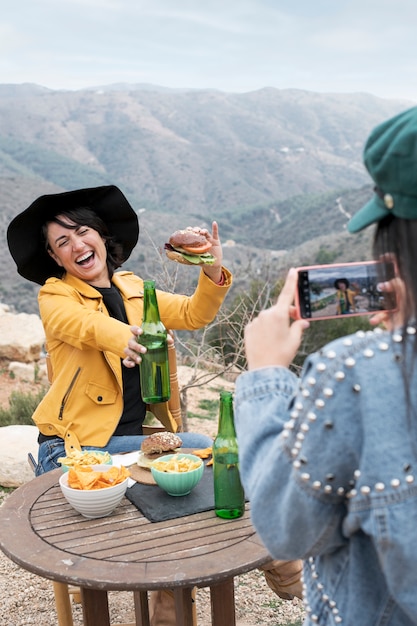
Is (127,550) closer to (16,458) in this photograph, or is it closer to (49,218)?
(49,218)

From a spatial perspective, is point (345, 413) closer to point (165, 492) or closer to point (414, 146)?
point (414, 146)

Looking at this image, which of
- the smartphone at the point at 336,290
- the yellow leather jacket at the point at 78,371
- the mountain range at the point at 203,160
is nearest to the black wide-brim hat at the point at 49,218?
the yellow leather jacket at the point at 78,371

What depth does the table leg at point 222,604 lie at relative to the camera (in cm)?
209

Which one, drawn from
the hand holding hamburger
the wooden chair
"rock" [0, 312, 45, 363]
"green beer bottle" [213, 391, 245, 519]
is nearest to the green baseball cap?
"green beer bottle" [213, 391, 245, 519]

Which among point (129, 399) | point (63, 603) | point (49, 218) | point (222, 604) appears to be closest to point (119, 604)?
point (63, 603)

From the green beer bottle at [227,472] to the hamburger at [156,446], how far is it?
1.41 feet

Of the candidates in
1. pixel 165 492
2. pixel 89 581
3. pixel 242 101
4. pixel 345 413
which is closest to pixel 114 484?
pixel 165 492

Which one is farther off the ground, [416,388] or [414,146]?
[414,146]

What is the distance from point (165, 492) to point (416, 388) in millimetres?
1464

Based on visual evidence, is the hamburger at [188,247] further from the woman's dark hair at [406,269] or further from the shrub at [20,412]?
the shrub at [20,412]

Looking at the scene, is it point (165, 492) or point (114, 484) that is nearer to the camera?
point (114, 484)

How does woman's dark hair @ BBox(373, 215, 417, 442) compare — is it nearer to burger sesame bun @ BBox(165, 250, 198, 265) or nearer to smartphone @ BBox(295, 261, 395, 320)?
smartphone @ BBox(295, 261, 395, 320)

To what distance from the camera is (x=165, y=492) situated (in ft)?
7.25

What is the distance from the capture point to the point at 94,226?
3.06 metres
